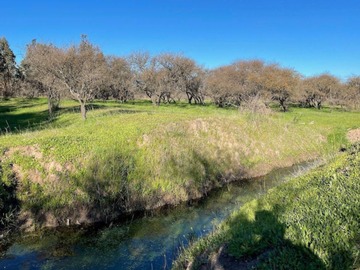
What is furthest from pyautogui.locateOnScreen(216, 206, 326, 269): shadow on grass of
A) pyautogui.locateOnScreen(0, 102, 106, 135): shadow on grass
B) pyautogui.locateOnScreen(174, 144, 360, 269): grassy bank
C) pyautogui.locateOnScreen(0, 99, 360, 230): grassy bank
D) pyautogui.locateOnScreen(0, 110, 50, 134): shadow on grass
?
pyautogui.locateOnScreen(0, 110, 50, 134): shadow on grass

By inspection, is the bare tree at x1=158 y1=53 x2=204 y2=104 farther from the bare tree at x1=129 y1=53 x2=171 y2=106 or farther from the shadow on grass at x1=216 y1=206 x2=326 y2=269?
the shadow on grass at x1=216 y1=206 x2=326 y2=269

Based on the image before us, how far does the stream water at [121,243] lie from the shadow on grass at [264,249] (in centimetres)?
244

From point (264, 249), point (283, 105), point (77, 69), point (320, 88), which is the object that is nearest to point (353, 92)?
point (320, 88)

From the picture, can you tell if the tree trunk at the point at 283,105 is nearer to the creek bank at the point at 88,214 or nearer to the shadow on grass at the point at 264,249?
the creek bank at the point at 88,214

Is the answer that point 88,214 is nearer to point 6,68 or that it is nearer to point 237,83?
→ point 237,83

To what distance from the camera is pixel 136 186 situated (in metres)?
14.9

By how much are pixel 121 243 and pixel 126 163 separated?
512cm

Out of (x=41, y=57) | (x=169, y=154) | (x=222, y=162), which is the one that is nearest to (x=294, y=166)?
(x=222, y=162)

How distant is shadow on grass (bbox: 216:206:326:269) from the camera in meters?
6.08

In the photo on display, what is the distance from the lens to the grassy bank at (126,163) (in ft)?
43.1

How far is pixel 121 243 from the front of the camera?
11.2 m

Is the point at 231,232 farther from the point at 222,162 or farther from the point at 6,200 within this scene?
the point at 222,162

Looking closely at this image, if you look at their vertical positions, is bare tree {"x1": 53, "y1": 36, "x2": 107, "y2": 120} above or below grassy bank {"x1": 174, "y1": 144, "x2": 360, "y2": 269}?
above

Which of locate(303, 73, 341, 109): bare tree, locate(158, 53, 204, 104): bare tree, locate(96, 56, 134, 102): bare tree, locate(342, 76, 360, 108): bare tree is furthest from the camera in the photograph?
locate(342, 76, 360, 108): bare tree
